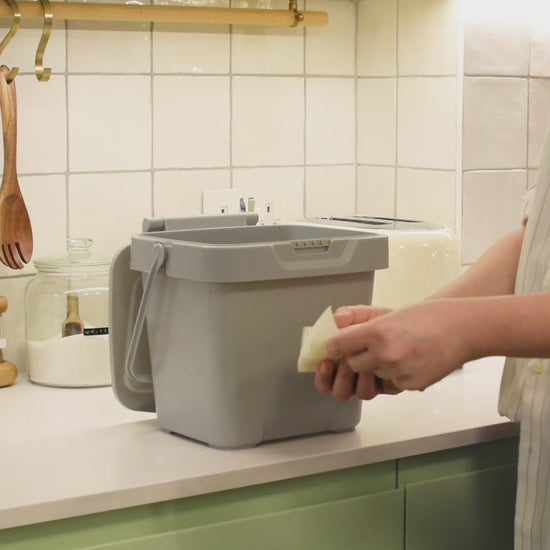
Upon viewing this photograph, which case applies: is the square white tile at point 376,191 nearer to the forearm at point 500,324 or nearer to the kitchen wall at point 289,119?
the kitchen wall at point 289,119

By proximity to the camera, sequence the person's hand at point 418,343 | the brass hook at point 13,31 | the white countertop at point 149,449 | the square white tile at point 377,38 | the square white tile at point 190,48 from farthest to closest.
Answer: the square white tile at point 377,38 < the square white tile at point 190,48 < the brass hook at point 13,31 < the white countertop at point 149,449 < the person's hand at point 418,343

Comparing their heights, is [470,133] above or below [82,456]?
above

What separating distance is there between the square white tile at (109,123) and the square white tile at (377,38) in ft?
1.35

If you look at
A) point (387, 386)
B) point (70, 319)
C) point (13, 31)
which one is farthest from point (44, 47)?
point (387, 386)

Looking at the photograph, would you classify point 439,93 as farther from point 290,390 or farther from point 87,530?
point 87,530

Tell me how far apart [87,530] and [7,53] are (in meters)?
0.80

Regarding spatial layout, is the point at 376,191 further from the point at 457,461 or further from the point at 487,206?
the point at 457,461

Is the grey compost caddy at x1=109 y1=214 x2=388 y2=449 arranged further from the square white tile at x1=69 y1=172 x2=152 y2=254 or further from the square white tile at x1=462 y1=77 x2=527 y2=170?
the square white tile at x1=462 y1=77 x2=527 y2=170

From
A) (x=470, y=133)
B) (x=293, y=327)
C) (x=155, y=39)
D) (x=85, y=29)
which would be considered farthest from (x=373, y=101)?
(x=293, y=327)

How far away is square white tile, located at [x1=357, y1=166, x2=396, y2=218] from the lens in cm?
185

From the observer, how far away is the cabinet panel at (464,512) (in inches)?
49.7

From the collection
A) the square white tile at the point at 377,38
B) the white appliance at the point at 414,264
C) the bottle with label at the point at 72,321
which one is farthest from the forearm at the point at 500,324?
the square white tile at the point at 377,38

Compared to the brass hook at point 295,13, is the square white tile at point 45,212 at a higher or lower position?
lower

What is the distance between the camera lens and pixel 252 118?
1763 mm
